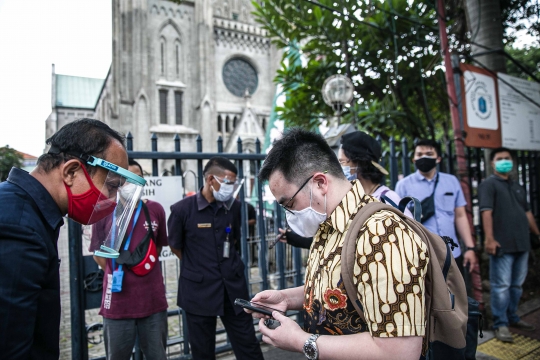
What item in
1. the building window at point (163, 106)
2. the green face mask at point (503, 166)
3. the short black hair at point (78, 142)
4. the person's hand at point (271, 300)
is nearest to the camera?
the short black hair at point (78, 142)

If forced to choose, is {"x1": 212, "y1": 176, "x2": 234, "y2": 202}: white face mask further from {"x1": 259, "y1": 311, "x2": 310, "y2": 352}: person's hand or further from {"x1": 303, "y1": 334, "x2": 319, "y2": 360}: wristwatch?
{"x1": 303, "y1": 334, "x2": 319, "y2": 360}: wristwatch

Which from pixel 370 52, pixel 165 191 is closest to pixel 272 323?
pixel 165 191

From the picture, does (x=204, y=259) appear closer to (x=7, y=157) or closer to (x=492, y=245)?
(x=492, y=245)

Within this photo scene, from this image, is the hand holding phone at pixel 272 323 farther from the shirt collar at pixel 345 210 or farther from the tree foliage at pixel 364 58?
the tree foliage at pixel 364 58

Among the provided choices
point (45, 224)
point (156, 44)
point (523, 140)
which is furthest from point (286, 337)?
point (156, 44)

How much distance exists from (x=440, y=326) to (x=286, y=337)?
635 mm

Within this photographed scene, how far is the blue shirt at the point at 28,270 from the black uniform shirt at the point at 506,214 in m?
4.46

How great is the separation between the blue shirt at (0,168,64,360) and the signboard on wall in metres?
4.79

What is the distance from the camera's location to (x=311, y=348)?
1.39 m

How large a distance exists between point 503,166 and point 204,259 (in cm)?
377

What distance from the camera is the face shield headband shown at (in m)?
1.76

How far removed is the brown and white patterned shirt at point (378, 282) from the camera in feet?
4.12

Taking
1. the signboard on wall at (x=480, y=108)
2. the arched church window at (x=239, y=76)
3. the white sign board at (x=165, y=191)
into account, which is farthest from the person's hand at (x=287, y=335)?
the arched church window at (x=239, y=76)

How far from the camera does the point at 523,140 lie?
18.4 ft
